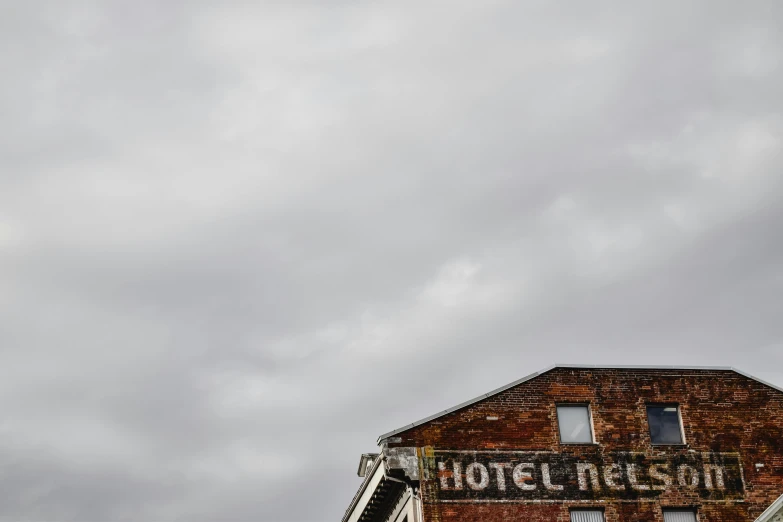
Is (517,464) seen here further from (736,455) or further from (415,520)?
(736,455)

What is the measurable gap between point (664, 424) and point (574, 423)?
3.20m

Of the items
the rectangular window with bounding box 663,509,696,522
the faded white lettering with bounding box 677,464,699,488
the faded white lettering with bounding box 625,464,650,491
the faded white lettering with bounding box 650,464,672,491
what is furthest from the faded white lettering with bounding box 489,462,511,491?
the faded white lettering with bounding box 677,464,699,488

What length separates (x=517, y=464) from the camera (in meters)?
35.1

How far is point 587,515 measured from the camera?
34.7m

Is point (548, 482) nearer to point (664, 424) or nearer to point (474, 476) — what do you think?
point (474, 476)

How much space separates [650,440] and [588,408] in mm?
2344

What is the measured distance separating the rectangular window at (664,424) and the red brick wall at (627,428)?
10.8 inches

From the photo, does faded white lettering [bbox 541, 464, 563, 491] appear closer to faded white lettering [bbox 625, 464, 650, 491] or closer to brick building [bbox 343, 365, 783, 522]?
brick building [bbox 343, 365, 783, 522]

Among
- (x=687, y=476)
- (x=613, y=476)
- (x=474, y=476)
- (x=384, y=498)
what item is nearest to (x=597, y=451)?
(x=613, y=476)

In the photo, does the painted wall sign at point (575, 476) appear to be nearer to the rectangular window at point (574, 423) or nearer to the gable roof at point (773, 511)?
the rectangular window at point (574, 423)

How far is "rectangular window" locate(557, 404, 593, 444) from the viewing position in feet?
118

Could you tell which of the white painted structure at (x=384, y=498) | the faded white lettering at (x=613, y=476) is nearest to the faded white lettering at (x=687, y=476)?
the faded white lettering at (x=613, y=476)

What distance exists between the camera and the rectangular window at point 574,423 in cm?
3600

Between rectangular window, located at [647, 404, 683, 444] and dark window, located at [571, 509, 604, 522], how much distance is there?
3.36m
